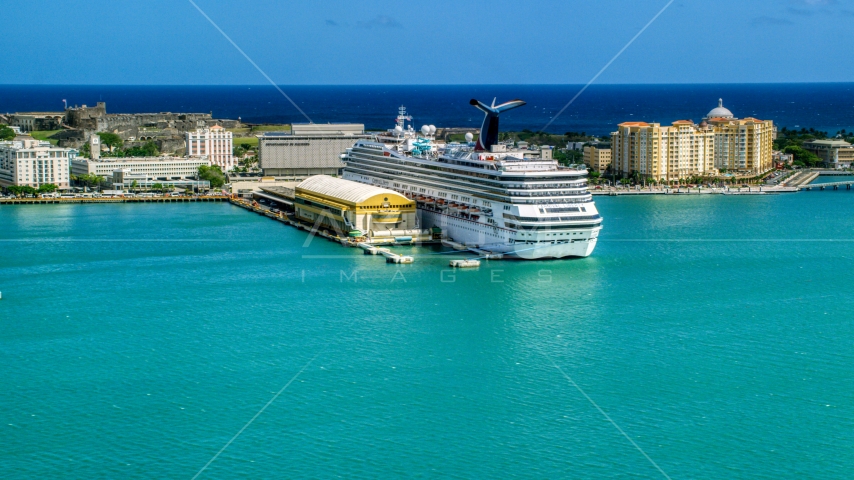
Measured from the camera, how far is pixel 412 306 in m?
18.0

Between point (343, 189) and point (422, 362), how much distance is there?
12.5 meters

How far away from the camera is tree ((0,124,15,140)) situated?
47031 mm

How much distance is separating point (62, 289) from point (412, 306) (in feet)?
20.4

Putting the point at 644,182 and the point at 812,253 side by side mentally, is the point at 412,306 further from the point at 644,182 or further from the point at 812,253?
the point at 644,182

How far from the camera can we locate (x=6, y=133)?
48000mm

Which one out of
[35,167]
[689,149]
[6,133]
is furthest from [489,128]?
[6,133]

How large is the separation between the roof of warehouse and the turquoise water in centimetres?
167

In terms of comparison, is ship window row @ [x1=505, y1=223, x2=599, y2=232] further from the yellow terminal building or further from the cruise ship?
the yellow terminal building

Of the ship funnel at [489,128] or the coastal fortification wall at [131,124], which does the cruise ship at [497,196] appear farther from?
the coastal fortification wall at [131,124]

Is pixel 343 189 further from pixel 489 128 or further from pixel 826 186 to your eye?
pixel 826 186

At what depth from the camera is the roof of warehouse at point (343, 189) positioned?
25.4m

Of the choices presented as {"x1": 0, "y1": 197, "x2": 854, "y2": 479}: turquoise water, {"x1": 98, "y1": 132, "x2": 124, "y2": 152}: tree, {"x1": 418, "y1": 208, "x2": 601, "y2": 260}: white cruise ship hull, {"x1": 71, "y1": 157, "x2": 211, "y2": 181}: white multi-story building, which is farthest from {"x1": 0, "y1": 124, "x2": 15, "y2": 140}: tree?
{"x1": 418, "y1": 208, "x2": 601, "y2": 260}: white cruise ship hull

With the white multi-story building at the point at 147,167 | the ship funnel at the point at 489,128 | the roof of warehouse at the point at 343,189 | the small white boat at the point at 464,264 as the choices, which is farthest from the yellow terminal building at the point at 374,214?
the white multi-story building at the point at 147,167

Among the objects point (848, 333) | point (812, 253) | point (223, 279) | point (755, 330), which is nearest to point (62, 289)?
point (223, 279)
